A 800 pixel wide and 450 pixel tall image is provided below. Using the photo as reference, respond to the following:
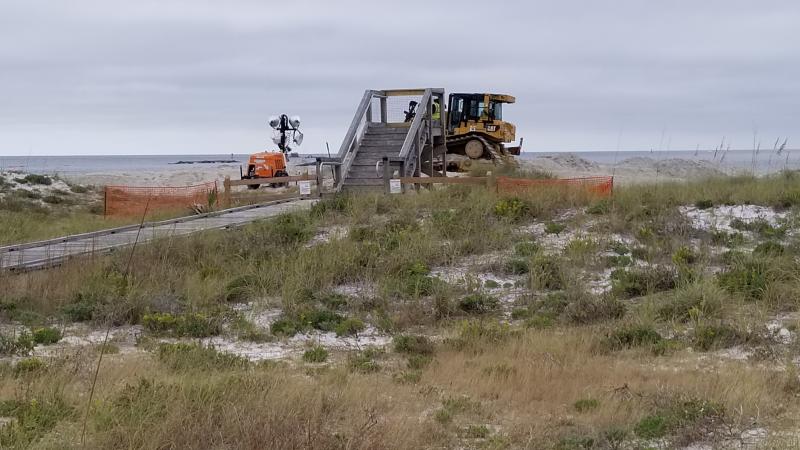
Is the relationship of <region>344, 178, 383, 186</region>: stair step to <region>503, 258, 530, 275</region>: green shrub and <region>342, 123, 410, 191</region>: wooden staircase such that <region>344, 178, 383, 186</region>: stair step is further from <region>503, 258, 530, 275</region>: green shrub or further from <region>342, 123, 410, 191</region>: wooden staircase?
<region>503, 258, 530, 275</region>: green shrub

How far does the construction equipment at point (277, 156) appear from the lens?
91.0 feet

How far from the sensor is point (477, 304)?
31.0 feet

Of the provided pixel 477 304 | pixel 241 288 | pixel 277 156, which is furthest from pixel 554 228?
pixel 277 156

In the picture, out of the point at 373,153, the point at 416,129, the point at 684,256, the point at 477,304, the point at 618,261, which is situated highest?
the point at 416,129

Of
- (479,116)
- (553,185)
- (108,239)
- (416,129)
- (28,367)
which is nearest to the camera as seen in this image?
(28,367)

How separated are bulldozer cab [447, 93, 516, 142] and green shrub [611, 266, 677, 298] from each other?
20.9 meters

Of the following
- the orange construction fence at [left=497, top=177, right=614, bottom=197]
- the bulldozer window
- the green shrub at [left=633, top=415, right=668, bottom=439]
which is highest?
the bulldozer window

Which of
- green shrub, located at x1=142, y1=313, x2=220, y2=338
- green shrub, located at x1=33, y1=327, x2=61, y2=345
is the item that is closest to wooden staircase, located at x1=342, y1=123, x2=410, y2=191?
green shrub, located at x1=142, y1=313, x2=220, y2=338

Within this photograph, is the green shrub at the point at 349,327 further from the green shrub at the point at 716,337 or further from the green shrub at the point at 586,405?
the green shrub at the point at 716,337

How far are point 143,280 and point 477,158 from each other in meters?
20.6

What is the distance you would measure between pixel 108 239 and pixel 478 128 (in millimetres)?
19825

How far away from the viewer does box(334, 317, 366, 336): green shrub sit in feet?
28.7

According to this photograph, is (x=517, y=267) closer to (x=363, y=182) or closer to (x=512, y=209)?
(x=512, y=209)

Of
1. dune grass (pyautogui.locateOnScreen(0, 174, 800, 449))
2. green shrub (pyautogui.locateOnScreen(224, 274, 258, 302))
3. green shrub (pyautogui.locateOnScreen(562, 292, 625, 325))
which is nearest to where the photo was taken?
dune grass (pyautogui.locateOnScreen(0, 174, 800, 449))
